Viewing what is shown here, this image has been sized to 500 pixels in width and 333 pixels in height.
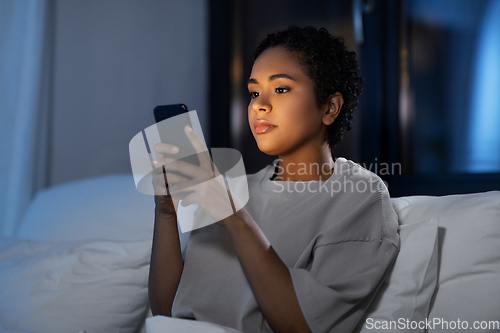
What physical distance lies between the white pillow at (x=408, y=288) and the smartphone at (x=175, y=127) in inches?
16.8

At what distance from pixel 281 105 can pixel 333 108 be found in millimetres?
134

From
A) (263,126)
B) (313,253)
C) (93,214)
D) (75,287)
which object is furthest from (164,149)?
(93,214)

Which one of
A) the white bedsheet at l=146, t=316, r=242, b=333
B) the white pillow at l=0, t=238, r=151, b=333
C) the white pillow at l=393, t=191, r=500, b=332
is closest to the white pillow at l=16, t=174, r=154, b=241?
the white pillow at l=0, t=238, r=151, b=333

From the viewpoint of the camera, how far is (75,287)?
859mm

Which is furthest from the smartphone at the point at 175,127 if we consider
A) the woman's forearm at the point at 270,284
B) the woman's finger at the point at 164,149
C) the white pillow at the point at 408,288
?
the white pillow at the point at 408,288

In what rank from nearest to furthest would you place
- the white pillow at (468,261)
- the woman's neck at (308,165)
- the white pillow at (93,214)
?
1. the white pillow at (468,261)
2. the woman's neck at (308,165)
3. the white pillow at (93,214)

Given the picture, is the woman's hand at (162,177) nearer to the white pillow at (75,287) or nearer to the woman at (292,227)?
the woman at (292,227)

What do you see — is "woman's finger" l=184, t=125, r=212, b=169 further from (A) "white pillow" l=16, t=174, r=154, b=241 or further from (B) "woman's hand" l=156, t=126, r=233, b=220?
(A) "white pillow" l=16, t=174, r=154, b=241

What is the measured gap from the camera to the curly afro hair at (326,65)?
80 centimetres

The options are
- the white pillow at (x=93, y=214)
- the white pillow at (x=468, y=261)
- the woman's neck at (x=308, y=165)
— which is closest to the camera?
the white pillow at (x=468, y=261)

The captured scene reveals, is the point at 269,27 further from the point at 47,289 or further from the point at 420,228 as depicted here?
the point at 47,289

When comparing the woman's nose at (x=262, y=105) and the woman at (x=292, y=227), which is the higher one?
the woman's nose at (x=262, y=105)

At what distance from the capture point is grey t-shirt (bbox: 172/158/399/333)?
0.62 meters

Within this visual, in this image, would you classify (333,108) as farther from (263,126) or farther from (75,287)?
(75,287)
